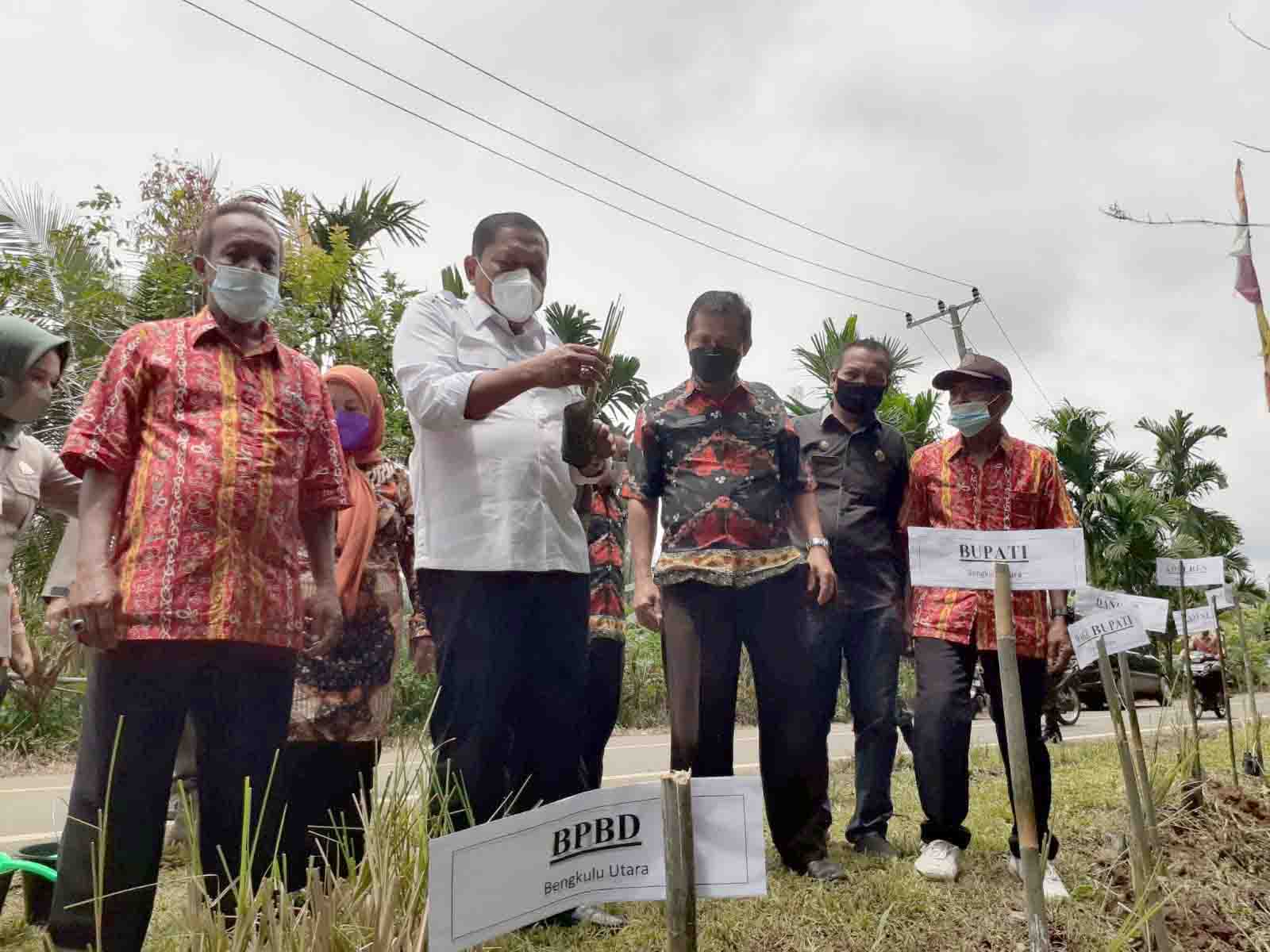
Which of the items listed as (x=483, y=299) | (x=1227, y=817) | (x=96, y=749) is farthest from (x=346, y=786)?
(x=1227, y=817)

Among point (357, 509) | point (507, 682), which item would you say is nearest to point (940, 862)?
point (507, 682)

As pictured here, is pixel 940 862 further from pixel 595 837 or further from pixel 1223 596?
pixel 1223 596

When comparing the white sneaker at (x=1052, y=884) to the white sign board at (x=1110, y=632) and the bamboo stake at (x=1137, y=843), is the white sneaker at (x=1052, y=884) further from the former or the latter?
the white sign board at (x=1110, y=632)

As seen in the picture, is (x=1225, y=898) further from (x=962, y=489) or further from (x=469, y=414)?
(x=469, y=414)

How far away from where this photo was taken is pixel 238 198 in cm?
254

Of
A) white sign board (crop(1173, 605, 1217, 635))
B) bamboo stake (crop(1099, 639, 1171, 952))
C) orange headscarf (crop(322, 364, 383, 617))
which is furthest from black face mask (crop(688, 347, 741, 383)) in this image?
white sign board (crop(1173, 605, 1217, 635))

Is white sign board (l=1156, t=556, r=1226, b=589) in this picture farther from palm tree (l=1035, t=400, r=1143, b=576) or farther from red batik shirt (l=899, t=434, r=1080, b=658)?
palm tree (l=1035, t=400, r=1143, b=576)

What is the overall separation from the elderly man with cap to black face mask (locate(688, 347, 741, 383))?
29.0 inches

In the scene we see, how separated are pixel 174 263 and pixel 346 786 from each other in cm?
739

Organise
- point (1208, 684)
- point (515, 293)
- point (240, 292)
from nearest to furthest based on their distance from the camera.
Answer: point (240, 292) < point (515, 293) < point (1208, 684)

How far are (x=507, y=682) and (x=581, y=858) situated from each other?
43.2 inches

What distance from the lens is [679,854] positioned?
158 cm

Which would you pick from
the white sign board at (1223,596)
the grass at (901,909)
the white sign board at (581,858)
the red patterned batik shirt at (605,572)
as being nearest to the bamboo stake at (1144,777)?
the grass at (901,909)

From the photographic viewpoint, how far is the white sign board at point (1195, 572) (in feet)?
17.5
